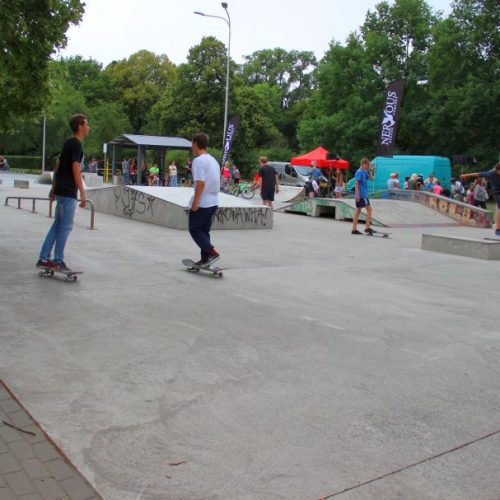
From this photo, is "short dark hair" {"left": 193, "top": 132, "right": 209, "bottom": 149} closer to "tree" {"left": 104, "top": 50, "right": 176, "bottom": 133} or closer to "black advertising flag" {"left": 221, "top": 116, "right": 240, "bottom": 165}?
"black advertising flag" {"left": 221, "top": 116, "right": 240, "bottom": 165}

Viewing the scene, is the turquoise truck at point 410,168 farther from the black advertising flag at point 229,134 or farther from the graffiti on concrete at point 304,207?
the graffiti on concrete at point 304,207

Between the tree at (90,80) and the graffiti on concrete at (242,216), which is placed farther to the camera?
the tree at (90,80)

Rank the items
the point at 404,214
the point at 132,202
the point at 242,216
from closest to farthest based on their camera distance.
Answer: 1. the point at 242,216
2. the point at 132,202
3. the point at 404,214

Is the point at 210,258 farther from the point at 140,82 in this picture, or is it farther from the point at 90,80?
the point at 90,80

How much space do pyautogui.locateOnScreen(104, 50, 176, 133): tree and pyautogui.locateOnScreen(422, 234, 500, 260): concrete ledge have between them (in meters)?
64.1

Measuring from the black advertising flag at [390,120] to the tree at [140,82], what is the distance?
5509 centimetres

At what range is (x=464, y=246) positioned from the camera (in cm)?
1112

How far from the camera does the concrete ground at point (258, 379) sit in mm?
2879

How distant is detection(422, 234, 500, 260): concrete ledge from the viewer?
10711mm

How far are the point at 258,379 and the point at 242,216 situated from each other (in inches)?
398

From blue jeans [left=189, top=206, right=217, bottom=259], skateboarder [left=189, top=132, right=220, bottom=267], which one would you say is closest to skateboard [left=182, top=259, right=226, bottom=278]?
skateboarder [left=189, top=132, right=220, bottom=267]

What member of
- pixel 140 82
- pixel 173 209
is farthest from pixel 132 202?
pixel 140 82

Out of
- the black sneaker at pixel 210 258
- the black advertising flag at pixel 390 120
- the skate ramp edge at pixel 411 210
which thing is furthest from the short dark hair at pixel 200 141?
the black advertising flag at pixel 390 120

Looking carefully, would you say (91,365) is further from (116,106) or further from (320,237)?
(116,106)
